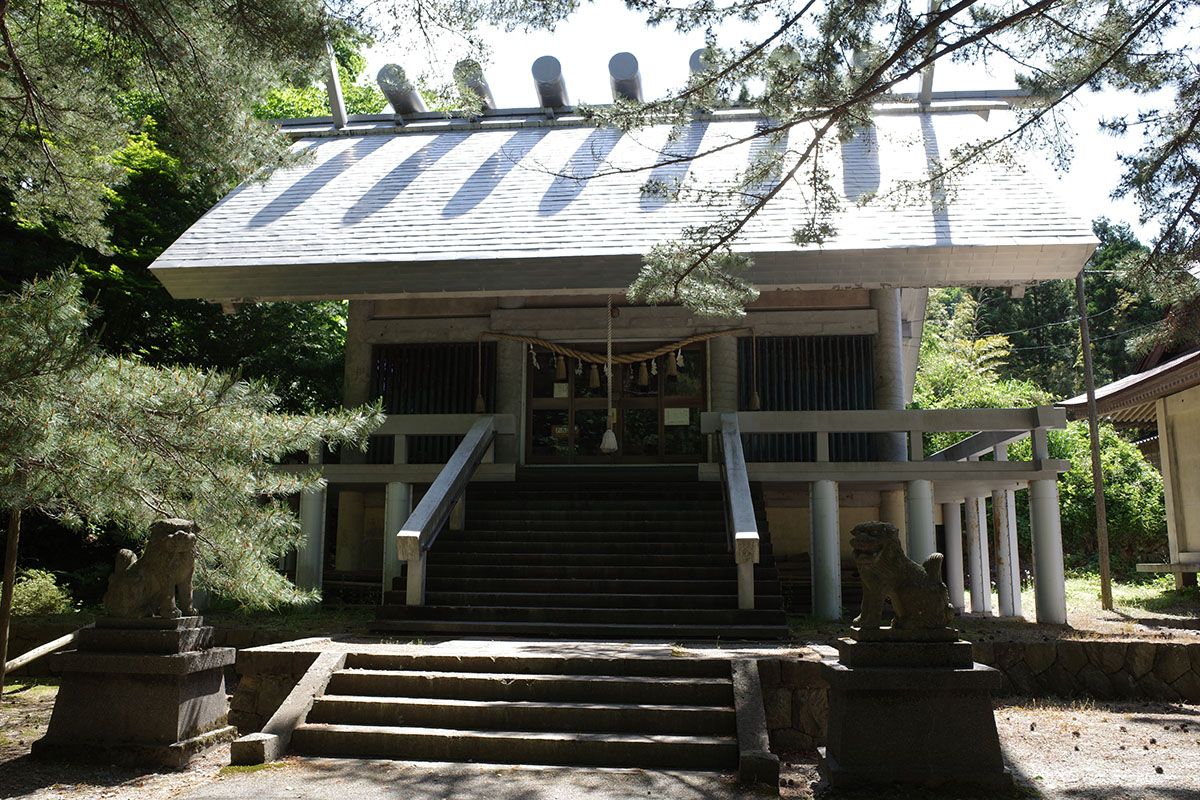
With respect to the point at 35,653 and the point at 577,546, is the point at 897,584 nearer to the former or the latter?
the point at 577,546

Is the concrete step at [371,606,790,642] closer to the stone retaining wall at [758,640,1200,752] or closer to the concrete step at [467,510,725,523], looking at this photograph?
the stone retaining wall at [758,640,1200,752]

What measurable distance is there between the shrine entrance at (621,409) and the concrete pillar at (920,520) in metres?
3.84

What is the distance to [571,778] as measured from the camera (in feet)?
17.1

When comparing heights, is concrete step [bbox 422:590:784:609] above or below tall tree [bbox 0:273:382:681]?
below

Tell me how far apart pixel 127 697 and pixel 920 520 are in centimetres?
799

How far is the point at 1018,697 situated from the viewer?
7.45 m

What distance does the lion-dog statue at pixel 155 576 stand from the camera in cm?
582

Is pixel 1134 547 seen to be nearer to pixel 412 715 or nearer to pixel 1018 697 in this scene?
pixel 1018 697

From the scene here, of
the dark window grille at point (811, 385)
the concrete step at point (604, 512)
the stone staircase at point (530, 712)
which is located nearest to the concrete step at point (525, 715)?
Answer: the stone staircase at point (530, 712)

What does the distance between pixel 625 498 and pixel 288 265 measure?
5.35 meters

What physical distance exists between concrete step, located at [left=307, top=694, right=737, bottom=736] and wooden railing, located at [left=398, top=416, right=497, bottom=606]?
235 cm

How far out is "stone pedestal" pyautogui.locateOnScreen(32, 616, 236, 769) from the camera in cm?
557

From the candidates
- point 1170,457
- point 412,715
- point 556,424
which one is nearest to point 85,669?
point 412,715

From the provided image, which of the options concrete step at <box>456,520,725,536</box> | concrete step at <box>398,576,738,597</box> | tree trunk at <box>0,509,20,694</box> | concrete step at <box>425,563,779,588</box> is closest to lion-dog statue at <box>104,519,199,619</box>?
tree trunk at <box>0,509,20,694</box>
